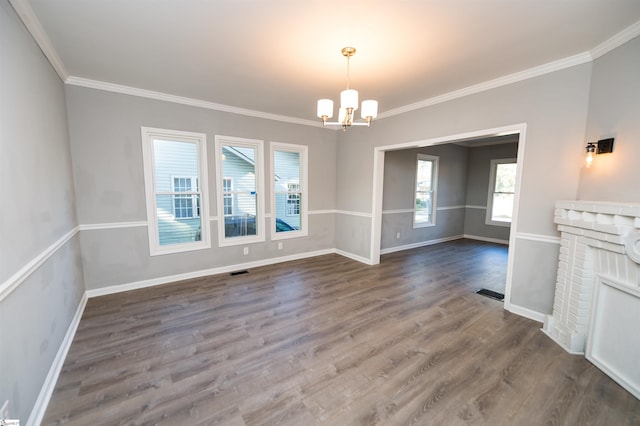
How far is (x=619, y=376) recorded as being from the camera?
196 cm

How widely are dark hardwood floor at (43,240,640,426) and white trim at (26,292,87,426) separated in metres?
0.05

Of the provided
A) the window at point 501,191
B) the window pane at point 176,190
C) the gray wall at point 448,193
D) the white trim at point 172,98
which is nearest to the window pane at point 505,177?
the window at point 501,191

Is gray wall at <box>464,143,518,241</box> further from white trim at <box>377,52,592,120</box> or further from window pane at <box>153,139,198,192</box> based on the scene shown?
window pane at <box>153,139,198,192</box>

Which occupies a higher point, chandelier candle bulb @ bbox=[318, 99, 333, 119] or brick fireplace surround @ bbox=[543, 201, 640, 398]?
chandelier candle bulb @ bbox=[318, 99, 333, 119]

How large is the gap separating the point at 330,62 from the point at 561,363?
139 inches

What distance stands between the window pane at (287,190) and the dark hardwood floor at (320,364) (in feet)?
5.56

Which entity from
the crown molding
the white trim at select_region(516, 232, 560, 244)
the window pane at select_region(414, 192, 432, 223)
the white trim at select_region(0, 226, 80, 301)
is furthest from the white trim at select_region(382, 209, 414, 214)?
the crown molding

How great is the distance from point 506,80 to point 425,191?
3643 millimetres

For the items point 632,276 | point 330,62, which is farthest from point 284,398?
point 330,62

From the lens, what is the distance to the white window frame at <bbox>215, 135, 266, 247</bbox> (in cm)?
414

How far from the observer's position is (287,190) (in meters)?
4.98

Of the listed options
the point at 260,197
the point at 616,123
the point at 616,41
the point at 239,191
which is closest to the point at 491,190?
the point at 616,123

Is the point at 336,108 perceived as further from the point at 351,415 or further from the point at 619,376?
the point at 619,376

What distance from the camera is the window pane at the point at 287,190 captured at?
4855 mm
